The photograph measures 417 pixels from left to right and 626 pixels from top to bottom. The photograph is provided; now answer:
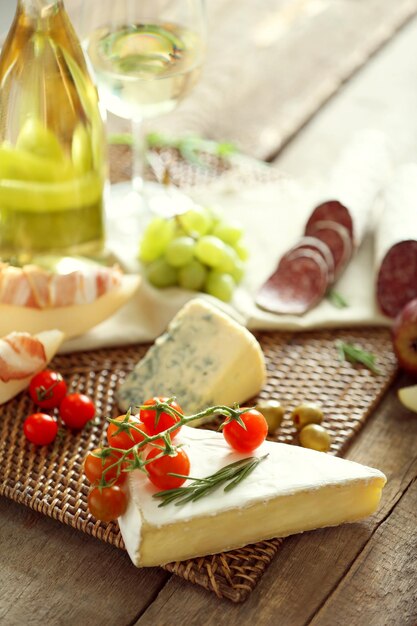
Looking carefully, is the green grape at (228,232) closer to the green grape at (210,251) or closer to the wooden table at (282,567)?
the green grape at (210,251)

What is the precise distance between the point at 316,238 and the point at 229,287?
215 mm

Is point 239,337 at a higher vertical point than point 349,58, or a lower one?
lower

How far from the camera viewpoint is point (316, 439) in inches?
56.9

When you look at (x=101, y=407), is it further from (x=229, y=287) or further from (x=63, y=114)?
(x=63, y=114)

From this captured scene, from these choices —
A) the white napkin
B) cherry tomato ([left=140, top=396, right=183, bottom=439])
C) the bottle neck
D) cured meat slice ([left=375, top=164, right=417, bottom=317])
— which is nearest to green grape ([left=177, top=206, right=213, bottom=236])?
the white napkin

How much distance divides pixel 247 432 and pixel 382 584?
0.27m

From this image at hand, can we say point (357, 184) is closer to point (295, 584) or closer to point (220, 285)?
point (220, 285)

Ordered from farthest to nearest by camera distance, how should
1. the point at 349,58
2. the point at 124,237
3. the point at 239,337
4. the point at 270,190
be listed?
the point at 349,58 → the point at 270,190 → the point at 124,237 → the point at 239,337

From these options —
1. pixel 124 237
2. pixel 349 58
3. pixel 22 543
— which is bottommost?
pixel 22 543

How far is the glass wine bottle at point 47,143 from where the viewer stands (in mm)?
1581

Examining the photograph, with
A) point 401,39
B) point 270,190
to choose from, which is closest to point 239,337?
point 270,190

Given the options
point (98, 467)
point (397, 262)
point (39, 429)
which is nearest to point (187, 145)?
point (397, 262)

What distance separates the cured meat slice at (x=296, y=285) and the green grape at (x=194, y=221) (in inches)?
6.3

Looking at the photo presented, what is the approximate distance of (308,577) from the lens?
1267 mm
